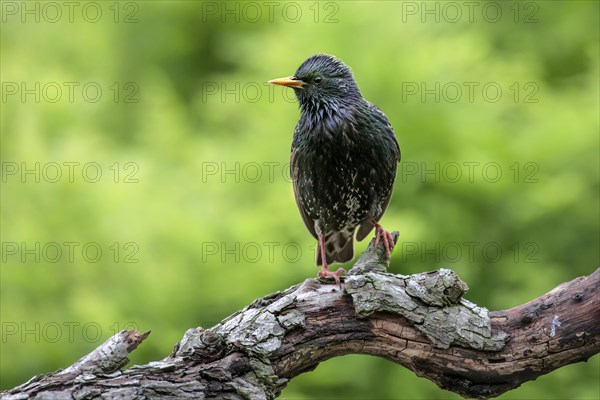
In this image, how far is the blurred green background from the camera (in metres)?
6.52

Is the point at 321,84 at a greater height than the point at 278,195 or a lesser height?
greater

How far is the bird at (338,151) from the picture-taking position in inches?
203

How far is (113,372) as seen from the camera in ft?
12.2

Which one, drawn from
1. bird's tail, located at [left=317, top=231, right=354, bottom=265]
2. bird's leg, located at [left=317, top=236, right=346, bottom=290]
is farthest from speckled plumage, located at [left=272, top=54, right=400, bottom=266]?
bird's tail, located at [left=317, top=231, right=354, bottom=265]

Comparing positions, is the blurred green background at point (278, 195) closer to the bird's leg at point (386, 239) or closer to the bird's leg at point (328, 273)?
the bird's leg at point (328, 273)

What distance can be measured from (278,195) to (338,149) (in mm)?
1612

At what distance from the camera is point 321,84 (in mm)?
5316

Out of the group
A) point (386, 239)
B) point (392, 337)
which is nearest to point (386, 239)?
point (386, 239)

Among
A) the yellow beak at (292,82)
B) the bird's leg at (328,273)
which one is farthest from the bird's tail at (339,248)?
the yellow beak at (292,82)

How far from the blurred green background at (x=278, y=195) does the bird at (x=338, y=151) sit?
107cm

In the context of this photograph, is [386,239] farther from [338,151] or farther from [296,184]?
[296,184]

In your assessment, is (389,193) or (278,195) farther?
(278,195)

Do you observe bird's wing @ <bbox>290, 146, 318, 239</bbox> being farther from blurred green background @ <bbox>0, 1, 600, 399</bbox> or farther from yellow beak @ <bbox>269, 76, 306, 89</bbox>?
blurred green background @ <bbox>0, 1, 600, 399</bbox>

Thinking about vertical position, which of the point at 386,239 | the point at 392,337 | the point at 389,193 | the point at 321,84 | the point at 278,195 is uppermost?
the point at 321,84
